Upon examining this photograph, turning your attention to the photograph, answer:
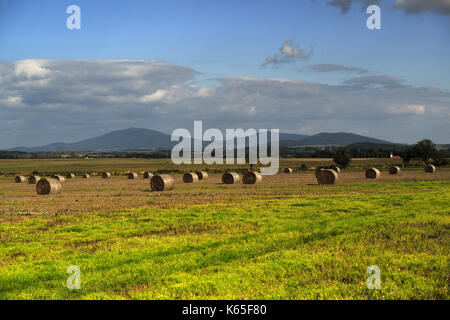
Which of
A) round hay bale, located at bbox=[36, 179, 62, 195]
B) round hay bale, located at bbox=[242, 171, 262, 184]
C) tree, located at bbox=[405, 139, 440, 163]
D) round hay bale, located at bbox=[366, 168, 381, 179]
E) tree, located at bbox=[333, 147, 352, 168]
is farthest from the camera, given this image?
tree, located at bbox=[405, 139, 440, 163]

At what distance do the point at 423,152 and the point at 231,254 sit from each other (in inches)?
4509

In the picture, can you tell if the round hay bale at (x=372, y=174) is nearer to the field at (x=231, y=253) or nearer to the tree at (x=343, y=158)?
the field at (x=231, y=253)

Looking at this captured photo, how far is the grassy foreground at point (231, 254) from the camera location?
8609 mm

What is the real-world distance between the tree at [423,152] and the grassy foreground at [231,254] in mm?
101932

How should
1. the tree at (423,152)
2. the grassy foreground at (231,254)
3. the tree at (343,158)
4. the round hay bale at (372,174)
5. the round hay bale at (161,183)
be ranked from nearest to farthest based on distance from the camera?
1. the grassy foreground at (231,254)
2. the round hay bale at (161,183)
3. the round hay bale at (372,174)
4. the tree at (343,158)
5. the tree at (423,152)

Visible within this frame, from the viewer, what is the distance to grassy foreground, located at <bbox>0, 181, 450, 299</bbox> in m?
8.61

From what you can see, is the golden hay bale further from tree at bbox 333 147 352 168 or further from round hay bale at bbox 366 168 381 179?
tree at bbox 333 147 352 168

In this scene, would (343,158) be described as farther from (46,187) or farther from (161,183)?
(46,187)

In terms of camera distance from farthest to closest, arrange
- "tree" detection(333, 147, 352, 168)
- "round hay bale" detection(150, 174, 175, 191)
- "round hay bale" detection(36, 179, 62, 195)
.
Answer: "tree" detection(333, 147, 352, 168)
"round hay bale" detection(150, 174, 175, 191)
"round hay bale" detection(36, 179, 62, 195)

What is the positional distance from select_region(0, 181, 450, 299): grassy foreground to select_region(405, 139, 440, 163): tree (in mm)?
101932

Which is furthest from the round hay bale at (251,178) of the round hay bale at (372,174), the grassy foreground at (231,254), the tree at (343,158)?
Result: the tree at (343,158)

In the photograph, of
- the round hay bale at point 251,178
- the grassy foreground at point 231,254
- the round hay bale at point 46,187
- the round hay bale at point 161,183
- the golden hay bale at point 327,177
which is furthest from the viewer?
the round hay bale at point 251,178

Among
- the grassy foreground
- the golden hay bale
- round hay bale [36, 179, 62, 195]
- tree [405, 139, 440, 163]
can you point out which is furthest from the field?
tree [405, 139, 440, 163]
